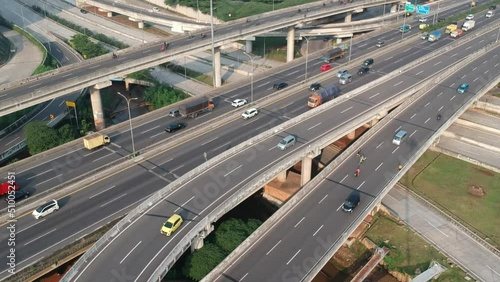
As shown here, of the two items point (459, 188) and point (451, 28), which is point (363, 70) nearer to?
point (459, 188)

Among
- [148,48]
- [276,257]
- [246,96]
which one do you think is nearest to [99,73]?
[148,48]

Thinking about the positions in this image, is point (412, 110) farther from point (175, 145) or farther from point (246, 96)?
point (175, 145)

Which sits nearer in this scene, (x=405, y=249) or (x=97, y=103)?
(x=405, y=249)

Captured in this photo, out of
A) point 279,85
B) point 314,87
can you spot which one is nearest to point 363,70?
point 314,87

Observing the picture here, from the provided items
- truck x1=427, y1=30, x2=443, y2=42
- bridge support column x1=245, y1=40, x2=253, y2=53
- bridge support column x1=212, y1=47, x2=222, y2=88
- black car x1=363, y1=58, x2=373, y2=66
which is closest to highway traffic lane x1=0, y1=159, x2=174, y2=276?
bridge support column x1=212, y1=47, x2=222, y2=88

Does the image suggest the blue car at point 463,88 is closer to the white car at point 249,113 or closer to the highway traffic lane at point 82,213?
the white car at point 249,113

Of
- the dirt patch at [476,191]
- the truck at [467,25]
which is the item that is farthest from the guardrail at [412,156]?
the truck at [467,25]

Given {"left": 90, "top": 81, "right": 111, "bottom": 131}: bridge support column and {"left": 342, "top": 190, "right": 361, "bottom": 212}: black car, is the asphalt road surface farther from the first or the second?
{"left": 342, "top": 190, "right": 361, "bottom": 212}: black car
